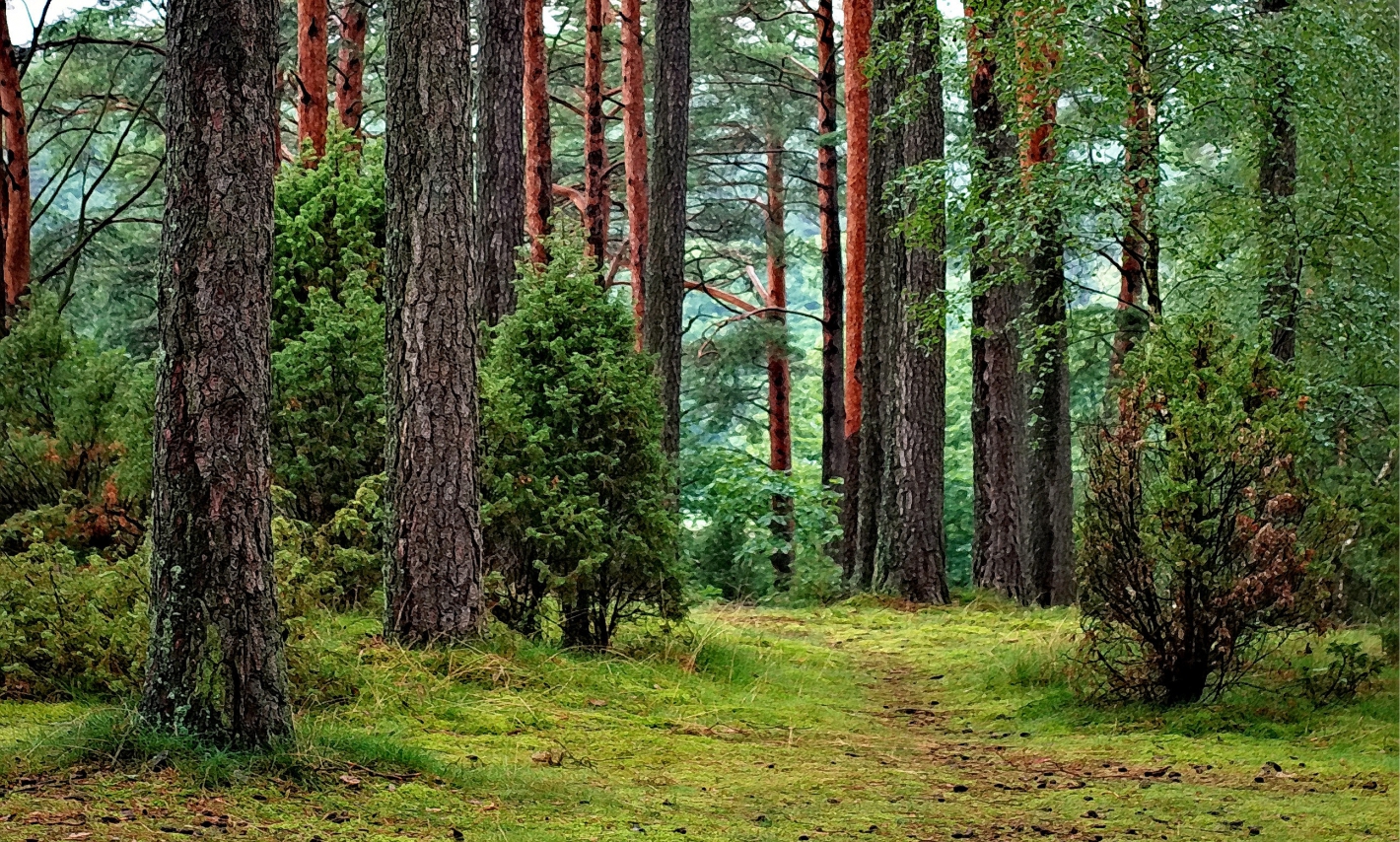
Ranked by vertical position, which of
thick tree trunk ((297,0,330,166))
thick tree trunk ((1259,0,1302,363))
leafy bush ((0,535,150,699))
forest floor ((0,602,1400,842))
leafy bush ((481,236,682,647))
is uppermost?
thick tree trunk ((297,0,330,166))

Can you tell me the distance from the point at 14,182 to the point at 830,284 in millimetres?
12043

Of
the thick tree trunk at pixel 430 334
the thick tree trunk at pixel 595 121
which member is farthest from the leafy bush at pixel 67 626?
the thick tree trunk at pixel 595 121

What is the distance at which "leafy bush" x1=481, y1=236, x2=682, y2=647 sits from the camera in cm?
779

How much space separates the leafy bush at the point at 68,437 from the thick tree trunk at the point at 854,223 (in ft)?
34.3

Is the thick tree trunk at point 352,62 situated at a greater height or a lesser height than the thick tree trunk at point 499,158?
greater

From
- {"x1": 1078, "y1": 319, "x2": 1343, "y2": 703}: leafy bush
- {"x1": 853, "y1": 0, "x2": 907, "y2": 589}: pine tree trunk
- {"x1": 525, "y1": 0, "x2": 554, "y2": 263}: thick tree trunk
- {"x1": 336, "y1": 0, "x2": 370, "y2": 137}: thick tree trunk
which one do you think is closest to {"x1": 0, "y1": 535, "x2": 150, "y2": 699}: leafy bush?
{"x1": 1078, "y1": 319, "x2": 1343, "y2": 703}: leafy bush

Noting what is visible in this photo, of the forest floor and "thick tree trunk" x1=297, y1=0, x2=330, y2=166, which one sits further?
"thick tree trunk" x1=297, y1=0, x2=330, y2=166

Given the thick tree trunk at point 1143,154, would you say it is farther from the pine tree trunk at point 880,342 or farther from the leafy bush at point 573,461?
the pine tree trunk at point 880,342

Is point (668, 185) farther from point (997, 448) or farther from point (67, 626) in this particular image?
point (67, 626)

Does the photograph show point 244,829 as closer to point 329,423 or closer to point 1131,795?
point 1131,795

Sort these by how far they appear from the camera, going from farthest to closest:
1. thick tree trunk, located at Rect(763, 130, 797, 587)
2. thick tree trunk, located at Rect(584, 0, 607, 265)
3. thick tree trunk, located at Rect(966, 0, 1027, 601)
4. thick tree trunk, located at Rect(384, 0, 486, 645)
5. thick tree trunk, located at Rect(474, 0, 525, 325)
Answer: thick tree trunk, located at Rect(763, 130, 797, 587), thick tree trunk, located at Rect(584, 0, 607, 265), thick tree trunk, located at Rect(966, 0, 1027, 601), thick tree trunk, located at Rect(474, 0, 525, 325), thick tree trunk, located at Rect(384, 0, 486, 645)

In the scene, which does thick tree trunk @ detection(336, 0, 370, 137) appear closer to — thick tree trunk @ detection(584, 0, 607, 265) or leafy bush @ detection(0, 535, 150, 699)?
thick tree trunk @ detection(584, 0, 607, 265)

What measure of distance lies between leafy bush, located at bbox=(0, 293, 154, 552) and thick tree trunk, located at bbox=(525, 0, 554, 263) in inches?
290

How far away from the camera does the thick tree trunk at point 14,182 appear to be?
40.2 feet
